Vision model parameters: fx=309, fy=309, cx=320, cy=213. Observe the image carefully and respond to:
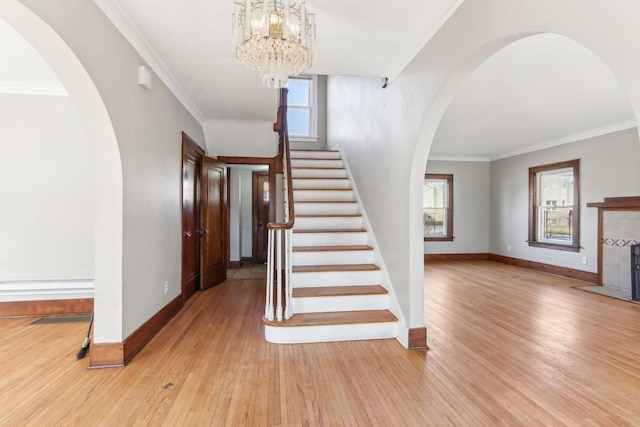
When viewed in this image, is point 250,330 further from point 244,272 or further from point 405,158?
→ point 244,272

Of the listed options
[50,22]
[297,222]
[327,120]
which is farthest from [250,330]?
[327,120]

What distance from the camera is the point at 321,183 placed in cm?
490

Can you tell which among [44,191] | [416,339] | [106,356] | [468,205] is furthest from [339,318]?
[468,205]

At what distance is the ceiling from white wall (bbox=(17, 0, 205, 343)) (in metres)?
0.24

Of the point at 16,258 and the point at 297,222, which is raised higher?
the point at 297,222

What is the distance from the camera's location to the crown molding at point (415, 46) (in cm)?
205

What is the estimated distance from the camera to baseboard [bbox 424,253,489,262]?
7.27 metres

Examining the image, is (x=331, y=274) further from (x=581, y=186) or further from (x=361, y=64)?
(x=581, y=186)

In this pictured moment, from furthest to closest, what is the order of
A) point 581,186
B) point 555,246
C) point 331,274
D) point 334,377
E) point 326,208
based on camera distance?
point 555,246
point 581,186
point 326,208
point 331,274
point 334,377

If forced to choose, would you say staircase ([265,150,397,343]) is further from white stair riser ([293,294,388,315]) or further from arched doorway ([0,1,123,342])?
arched doorway ([0,1,123,342])

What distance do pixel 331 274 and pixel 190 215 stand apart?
6.83ft

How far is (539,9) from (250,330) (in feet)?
9.96

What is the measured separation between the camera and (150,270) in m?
2.78

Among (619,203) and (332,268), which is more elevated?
(619,203)
